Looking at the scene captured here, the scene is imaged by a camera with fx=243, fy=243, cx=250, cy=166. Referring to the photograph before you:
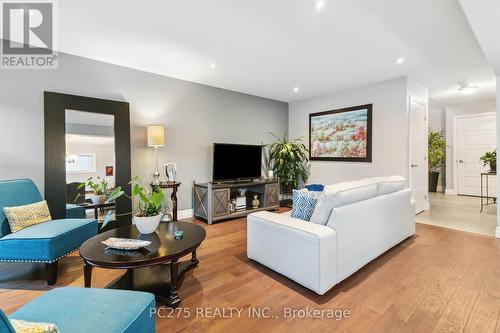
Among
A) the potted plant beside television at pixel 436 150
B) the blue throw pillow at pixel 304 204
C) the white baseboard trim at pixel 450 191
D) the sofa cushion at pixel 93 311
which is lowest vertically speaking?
the white baseboard trim at pixel 450 191

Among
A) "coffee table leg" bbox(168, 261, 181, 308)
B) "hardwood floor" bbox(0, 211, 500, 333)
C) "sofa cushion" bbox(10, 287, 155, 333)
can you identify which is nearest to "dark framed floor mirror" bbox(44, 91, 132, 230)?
"hardwood floor" bbox(0, 211, 500, 333)

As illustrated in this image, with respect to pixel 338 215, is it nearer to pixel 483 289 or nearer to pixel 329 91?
pixel 483 289

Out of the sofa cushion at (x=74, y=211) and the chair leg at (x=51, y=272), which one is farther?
the sofa cushion at (x=74, y=211)

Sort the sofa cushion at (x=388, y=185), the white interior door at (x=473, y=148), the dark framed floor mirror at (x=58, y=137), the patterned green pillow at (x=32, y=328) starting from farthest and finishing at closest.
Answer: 1. the white interior door at (x=473, y=148)
2. the dark framed floor mirror at (x=58, y=137)
3. the sofa cushion at (x=388, y=185)
4. the patterned green pillow at (x=32, y=328)

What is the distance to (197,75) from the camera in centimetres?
401

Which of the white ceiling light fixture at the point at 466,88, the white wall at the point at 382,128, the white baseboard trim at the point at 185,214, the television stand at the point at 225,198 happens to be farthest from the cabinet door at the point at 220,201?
the white ceiling light fixture at the point at 466,88

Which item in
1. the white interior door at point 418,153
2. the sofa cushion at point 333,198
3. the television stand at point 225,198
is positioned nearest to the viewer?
the sofa cushion at point 333,198

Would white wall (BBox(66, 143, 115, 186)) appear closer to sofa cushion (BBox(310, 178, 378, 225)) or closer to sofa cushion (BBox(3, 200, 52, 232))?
sofa cushion (BBox(3, 200, 52, 232))

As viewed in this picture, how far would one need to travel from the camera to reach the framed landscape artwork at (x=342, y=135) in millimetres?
4523

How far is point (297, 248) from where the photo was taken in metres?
1.98

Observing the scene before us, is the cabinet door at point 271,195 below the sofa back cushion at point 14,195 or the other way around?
below

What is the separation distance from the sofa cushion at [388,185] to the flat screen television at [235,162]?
250cm

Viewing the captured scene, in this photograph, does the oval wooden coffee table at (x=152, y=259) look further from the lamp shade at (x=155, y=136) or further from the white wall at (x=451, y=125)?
the white wall at (x=451, y=125)

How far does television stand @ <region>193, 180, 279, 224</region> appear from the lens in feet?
13.2
